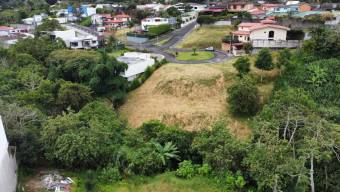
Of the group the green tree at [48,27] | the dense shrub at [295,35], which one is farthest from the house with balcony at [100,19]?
the dense shrub at [295,35]

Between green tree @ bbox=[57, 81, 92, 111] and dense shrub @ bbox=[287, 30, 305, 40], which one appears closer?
green tree @ bbox=[57, 81, 92, 111]

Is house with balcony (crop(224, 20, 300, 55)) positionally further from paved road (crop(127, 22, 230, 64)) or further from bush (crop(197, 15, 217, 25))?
bush (crop(197, 15, 217, 25))

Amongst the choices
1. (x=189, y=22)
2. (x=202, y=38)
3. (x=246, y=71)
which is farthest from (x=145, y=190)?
(x=189, y=22)

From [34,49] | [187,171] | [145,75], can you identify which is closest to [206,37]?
[145,75]

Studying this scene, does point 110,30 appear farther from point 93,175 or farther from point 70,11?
point 93,175

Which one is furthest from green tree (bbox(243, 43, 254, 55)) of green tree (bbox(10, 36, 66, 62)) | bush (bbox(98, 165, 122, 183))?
green tree (bbox(10, 36, 66, 62))
